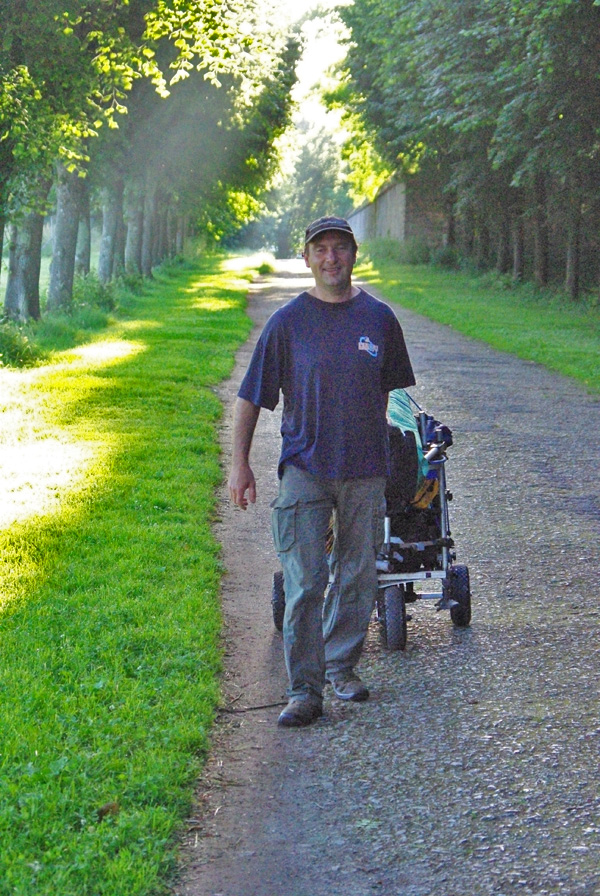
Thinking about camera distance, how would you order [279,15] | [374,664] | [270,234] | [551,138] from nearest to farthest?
[374,664], [551,138], [279,15], [270,234]

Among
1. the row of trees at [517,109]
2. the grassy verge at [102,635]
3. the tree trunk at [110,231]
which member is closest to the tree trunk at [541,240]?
the row of trees at [517,109]

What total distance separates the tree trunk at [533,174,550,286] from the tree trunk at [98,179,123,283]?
37.1ft

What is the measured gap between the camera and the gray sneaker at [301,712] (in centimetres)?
500

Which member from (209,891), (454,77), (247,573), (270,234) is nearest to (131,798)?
(209,891)

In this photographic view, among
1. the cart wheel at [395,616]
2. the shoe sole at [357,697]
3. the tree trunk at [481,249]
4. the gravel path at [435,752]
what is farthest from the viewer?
the tree trunk at [481,249]

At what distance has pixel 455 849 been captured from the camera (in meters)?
3.89

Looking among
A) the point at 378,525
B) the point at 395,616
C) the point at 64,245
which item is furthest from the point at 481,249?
the point at 378,525

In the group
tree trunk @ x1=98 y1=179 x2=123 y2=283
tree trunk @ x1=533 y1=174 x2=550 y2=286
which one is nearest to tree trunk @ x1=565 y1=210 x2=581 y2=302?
tree trunk @ x1=533 y1=174 x2=550 y2=286

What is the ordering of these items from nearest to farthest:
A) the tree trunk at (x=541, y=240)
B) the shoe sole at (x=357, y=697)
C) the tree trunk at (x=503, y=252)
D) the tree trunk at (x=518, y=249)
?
the shoe sole at (x=357, y=697)
the tree trunk at (x=541, y=240)
the tree trunk at (x=518, y=249)
the tree trunk at (x=503, y=252)

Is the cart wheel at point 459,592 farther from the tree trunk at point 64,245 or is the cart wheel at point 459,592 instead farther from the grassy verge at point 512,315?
the tree trunk at point 64,245

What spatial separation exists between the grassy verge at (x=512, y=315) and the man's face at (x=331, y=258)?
11.7 meters

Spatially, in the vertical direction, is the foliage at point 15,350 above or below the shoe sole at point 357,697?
above

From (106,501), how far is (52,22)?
9294 mm

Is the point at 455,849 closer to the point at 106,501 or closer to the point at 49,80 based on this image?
the point at 106,501
